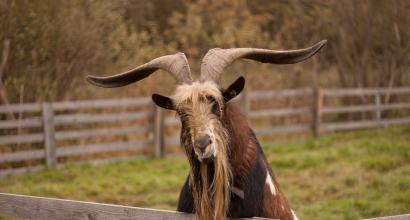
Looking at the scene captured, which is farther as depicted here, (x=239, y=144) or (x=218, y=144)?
(x=239, y=144)

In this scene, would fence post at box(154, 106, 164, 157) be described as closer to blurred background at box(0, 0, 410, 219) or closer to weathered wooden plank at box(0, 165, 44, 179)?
blurred background at box(0, 0, 410, 219)

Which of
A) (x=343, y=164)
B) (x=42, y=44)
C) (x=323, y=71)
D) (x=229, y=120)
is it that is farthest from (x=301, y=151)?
(x=229, y=120)

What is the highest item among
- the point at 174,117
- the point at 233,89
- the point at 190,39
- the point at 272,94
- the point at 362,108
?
the point at 190,39

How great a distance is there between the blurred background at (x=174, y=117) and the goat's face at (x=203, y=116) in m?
4.15

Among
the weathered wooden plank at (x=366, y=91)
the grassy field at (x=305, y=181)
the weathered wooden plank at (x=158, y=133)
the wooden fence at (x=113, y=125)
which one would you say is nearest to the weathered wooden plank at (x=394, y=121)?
the wooden fence at (x=113, y=125)

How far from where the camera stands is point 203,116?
4402 mm

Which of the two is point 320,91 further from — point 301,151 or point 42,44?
point 42,44

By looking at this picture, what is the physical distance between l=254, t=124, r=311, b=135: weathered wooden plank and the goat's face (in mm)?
10692

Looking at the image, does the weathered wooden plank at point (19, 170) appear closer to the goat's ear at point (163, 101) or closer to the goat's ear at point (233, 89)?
the goat's ear at point (163, 101)

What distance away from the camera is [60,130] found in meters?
13.0

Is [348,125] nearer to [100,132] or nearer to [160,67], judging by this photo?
[100,132]

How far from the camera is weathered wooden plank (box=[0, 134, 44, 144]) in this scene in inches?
452

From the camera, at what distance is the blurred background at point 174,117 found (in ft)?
34.2

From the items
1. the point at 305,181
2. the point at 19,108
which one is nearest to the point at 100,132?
the point at 19,108
